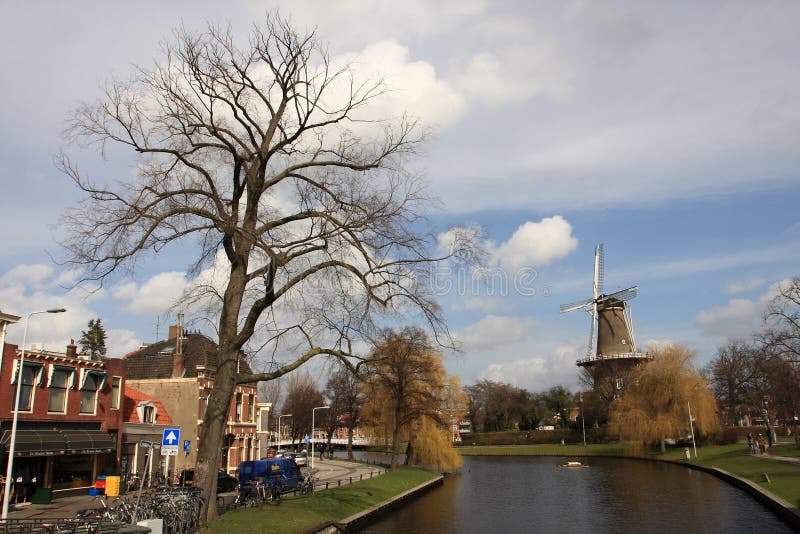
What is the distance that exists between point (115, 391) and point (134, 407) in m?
3.54

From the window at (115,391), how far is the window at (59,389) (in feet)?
11.5

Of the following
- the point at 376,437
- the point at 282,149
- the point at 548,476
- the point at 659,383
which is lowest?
the point at 548,476

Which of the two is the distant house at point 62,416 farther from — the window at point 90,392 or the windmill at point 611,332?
the windmill at point 611,332

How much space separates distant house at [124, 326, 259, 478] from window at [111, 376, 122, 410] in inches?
267

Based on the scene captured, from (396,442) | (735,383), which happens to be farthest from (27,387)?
(735,383)

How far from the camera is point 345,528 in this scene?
24.0 metres

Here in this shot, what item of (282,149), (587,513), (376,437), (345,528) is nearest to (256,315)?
(282,149)

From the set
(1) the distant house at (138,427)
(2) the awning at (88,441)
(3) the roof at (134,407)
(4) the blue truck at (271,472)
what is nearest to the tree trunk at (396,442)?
(4) the blue truck at (271,472)

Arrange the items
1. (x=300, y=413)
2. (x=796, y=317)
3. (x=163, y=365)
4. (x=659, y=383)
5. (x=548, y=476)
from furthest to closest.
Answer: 1. (x=300, y=413)
2. (x=659, y=383)
3. (x=548, y=476)
4. (x=163, y=365)
5. (x=796, y=317)

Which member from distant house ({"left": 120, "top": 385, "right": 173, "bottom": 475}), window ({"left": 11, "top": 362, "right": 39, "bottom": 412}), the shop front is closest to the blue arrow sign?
the shop front

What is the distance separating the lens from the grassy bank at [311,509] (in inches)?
747

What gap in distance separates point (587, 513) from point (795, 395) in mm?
28696

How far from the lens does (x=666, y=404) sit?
62000 millimetres

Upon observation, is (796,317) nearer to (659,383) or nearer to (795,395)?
(795,395)
